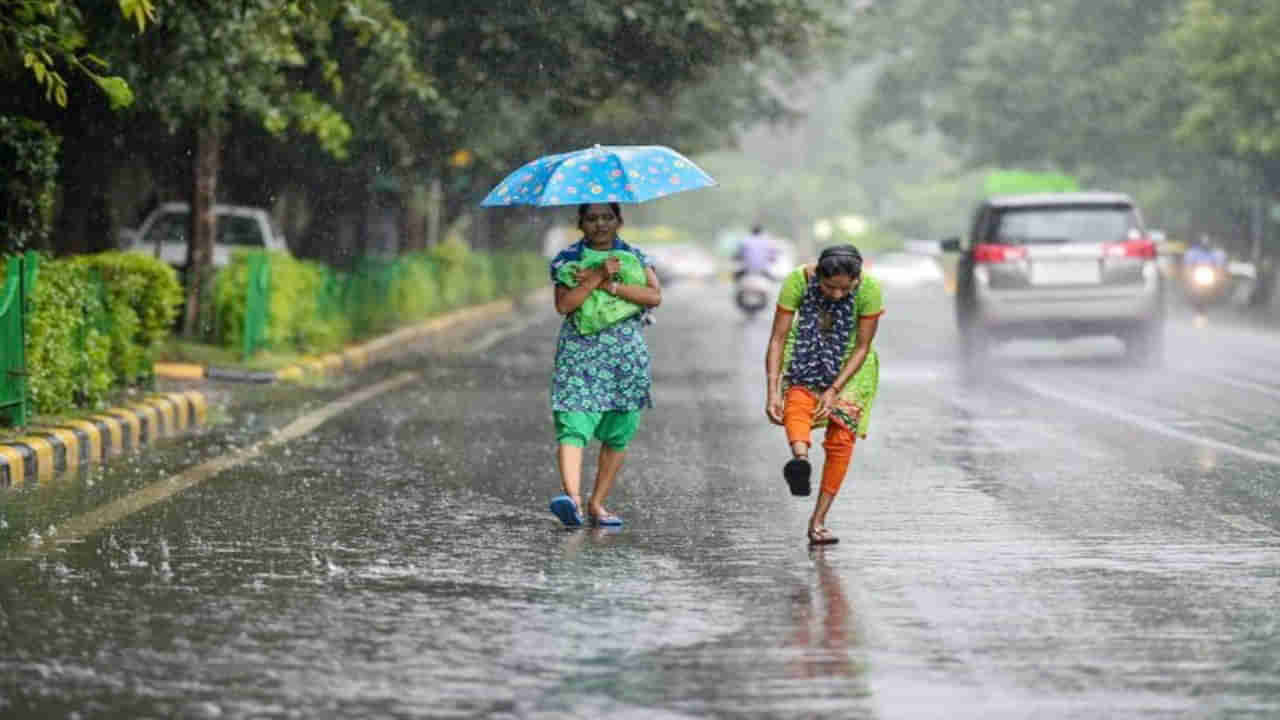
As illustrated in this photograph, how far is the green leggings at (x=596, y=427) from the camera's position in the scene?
10.4m

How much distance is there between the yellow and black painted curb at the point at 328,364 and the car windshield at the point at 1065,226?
22.4 ft

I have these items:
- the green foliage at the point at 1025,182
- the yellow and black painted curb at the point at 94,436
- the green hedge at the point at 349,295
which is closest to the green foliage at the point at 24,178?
the yellow and black painted curb at the point at 94,436

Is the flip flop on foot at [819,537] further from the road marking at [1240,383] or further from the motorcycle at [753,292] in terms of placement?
the motorcycle at [753,292]

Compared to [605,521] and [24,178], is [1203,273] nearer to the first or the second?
[24,178]

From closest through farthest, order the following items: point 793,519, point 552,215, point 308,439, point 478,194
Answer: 1. point 793,519
2. point 308,439
3. point 478,194
4. point 552,215

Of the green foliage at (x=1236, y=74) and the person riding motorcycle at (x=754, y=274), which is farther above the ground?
the green foliage at (x=1236, y=74)

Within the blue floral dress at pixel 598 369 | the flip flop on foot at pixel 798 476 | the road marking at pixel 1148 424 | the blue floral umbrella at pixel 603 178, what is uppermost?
the blue floral umbrella at pixel 603 178

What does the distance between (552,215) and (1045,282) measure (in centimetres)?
3131

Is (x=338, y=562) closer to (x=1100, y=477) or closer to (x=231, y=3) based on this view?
(x=1100, y=477)

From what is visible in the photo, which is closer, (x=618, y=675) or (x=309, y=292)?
(x=618, y=675)

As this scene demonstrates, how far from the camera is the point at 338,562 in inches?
360

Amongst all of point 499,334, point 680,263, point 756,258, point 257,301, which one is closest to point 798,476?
point 257,301

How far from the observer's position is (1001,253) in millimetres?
22922

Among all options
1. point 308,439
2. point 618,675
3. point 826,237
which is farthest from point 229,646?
point 826,237
